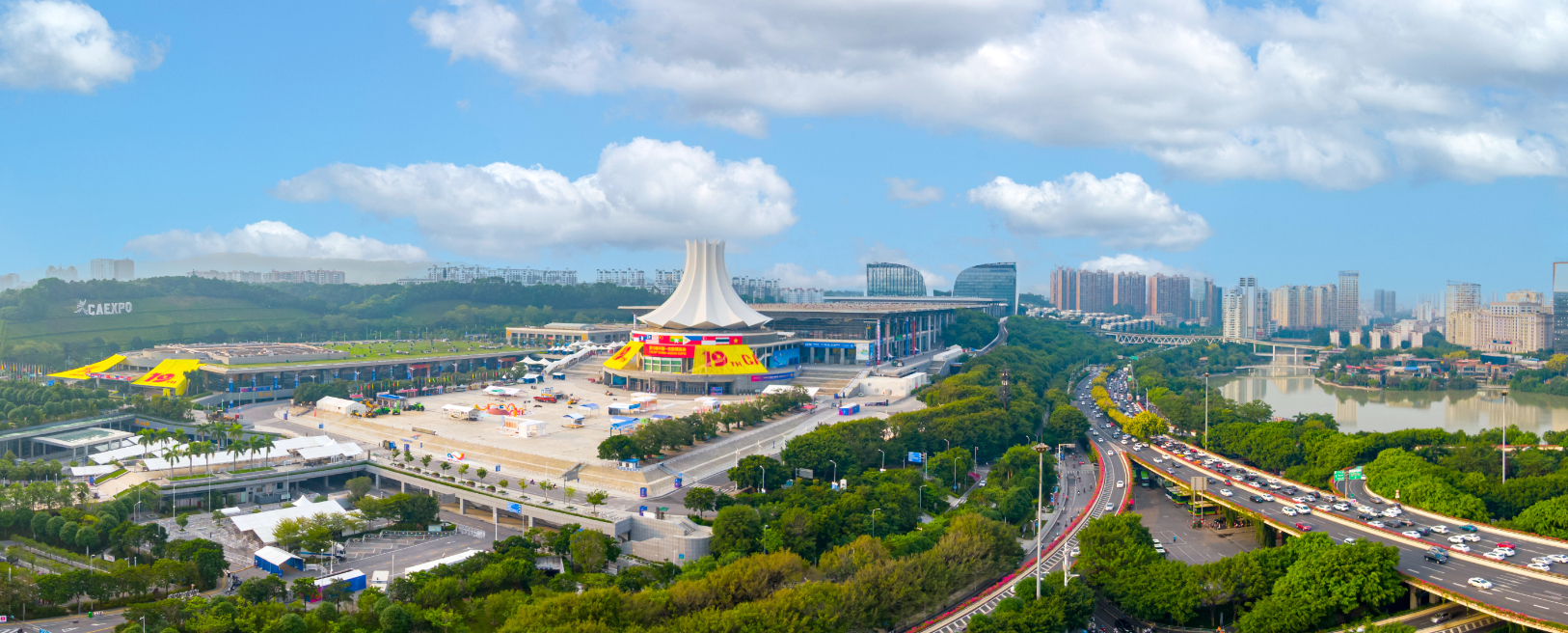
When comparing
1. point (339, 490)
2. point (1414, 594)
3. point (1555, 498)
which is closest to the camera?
point (1414, 594)

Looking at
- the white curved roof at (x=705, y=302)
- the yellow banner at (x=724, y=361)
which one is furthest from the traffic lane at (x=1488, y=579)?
the white curved roof at (x=705, y=302)

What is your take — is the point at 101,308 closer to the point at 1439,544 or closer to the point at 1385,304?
the point at 1439,544

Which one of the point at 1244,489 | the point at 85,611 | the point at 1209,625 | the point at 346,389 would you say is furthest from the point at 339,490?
the point at 1244,489

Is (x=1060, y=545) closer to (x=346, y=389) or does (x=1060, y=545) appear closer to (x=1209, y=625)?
(x=1209, y=625)

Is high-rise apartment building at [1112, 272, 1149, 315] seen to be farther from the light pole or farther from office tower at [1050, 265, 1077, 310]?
the light pole

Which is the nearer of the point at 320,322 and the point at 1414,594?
the point at 1414,594

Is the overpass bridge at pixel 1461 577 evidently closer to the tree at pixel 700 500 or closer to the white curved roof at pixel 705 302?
the tree at pixel 700 500

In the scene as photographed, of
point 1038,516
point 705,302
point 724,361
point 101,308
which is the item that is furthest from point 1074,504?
point 101,308
